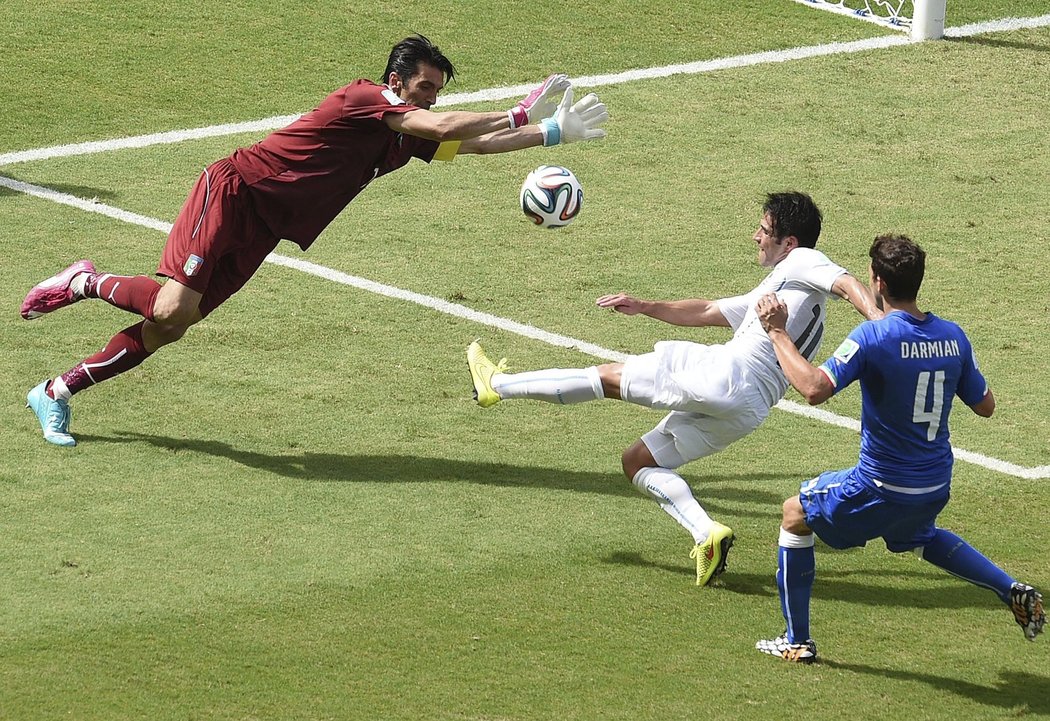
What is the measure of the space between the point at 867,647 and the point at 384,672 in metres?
1.99

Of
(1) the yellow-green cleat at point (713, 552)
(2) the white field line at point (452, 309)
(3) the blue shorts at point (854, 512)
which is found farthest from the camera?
(2) the white field line at point (452, 309)

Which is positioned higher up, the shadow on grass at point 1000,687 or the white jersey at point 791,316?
the white jersey at point 791,316

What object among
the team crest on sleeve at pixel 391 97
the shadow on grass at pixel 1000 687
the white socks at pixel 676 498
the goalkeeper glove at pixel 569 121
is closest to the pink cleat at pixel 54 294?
the team crest on sleeve at pixel 391 97

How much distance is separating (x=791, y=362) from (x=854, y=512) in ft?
2.20

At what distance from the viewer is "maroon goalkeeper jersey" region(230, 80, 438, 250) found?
324 inches

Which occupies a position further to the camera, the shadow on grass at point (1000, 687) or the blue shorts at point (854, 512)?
the blue shorts at point (854, 512)

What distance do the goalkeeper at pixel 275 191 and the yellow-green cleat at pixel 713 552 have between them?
Result: 96.6 inches

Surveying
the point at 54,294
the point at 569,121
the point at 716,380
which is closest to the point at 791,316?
the point at 716,380

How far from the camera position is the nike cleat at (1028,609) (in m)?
6.21

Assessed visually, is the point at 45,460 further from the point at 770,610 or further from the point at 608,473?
the point at 770,610

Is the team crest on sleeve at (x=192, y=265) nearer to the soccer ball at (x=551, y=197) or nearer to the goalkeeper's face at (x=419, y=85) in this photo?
the goalkeeper's face at (x=419, y=85)

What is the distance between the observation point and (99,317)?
10078 millimetres

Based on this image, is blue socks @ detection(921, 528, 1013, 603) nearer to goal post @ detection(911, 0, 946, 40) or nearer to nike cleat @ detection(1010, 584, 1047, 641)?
nike cleat @ detection(1010, 584, 1047, 641)

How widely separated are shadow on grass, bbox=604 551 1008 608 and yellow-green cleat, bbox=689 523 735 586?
4.5 inches
